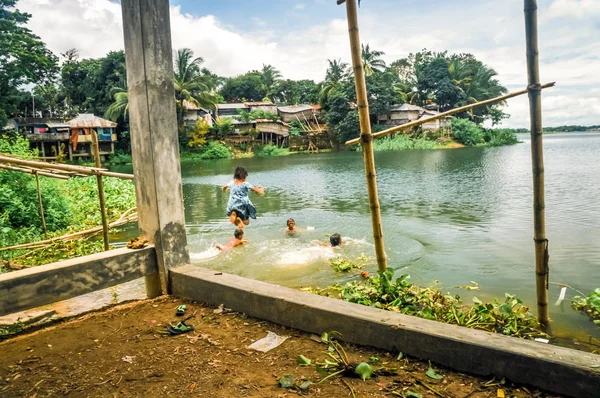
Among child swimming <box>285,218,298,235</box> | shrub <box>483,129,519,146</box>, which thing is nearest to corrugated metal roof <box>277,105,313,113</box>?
shrub <box>483,129,519,146</box>

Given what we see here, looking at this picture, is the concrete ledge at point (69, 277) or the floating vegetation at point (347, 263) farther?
the floating vegetation at point (347, 263)

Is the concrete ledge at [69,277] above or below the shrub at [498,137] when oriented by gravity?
below

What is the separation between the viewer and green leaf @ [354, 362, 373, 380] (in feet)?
7.38

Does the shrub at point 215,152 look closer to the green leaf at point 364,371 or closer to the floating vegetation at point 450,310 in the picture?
the floating vegetation at point 450,310

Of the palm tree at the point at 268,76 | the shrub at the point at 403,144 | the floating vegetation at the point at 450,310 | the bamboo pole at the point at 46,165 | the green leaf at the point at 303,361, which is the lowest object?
the floating vegetation at the point at 450,310

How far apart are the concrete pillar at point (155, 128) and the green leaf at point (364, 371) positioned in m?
2.02

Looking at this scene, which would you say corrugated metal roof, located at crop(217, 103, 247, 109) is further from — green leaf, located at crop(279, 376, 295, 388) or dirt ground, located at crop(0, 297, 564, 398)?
green leaf, located at crop(279, 376, 295, 388)

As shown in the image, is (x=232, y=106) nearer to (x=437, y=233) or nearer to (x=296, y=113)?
(x=296, y=113)

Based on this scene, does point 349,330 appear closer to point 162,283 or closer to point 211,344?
point 211,344

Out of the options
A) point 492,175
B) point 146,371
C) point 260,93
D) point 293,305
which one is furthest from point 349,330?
point 260,93

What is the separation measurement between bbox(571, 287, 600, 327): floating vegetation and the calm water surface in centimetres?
10

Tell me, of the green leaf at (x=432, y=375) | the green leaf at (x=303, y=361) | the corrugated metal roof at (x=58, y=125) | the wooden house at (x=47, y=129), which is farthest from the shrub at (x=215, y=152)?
the green leaf at (x=432, y=375)

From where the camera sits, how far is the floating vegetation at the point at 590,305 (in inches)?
164

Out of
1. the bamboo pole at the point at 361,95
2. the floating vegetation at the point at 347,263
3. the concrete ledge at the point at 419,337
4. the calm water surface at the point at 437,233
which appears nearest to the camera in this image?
the concrete ledge at the point at 419,337
